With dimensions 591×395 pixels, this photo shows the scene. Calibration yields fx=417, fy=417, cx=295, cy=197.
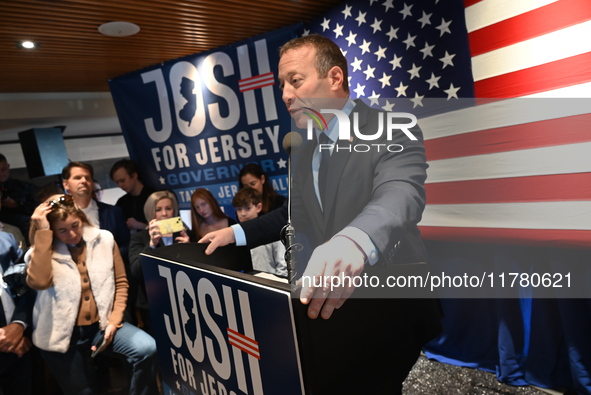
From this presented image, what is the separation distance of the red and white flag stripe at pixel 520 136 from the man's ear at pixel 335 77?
2.92ft

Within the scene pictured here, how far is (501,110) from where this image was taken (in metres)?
2.03

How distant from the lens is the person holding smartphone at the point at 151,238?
7.54 ft

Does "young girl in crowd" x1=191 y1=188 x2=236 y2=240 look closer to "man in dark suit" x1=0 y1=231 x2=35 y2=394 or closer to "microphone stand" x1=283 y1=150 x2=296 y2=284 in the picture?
"man in dark suit" x1=0 y1=231 x2=35 y2=394

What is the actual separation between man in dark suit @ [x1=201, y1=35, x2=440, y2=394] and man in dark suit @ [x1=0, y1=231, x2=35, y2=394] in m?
1.85

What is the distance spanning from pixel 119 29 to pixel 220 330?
2950mm

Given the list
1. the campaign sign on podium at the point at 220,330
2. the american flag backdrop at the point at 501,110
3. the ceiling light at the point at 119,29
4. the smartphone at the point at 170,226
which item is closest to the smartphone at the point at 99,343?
the smartphone at the point at 170,226

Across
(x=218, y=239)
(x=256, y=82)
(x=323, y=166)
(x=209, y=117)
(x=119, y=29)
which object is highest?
(x=119, y=29)

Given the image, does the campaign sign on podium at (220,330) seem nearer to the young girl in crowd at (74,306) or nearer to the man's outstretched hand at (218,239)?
the man's outstretched hand at (218,239)

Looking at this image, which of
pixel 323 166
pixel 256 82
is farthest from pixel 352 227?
pixel 256 82

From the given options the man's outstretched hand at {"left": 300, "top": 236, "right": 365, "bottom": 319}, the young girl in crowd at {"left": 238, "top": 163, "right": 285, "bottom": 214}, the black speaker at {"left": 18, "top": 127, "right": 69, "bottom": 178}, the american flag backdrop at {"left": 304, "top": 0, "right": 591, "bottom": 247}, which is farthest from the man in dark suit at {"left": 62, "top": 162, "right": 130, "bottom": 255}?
the black speaker at {"left": 18, "top": 127, "right": 69, "bottom": 178}

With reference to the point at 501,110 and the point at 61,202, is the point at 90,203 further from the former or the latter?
the point at 501,110

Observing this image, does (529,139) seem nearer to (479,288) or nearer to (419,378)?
(479,288)

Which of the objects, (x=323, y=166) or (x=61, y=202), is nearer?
(x=323, y=166)

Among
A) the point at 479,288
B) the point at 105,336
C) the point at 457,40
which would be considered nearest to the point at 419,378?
the point at 479,288
